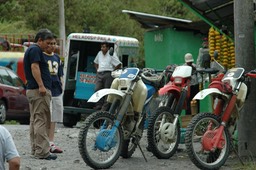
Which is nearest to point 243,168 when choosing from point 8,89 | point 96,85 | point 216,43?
point 216,43

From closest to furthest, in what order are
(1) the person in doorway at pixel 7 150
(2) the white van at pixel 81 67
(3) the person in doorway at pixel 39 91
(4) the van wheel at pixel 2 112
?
1. (1) the person in doorway at pixel 7 150
2. (3) the person in doorway at pixel 39 91
3. (2) the white van at pixel 81 67
4. (4) the van wheel at pixel 2 112

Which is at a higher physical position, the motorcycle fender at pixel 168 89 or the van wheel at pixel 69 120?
the motorcycle fender at pixel 168 89

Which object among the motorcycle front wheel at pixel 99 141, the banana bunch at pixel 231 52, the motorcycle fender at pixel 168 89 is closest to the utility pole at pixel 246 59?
the motorcycle fender at pixel 168 89

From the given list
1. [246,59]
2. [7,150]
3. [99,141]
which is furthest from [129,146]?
[7,150]

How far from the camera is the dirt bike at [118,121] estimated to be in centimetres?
1001

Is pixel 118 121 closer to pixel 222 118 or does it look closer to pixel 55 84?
pixel 222 118

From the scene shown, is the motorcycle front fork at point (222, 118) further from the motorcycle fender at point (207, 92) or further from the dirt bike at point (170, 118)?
the dirt bike at point (170, 118)

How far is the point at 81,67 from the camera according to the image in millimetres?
19891

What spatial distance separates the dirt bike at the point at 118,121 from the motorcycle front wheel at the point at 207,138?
36.1 inches

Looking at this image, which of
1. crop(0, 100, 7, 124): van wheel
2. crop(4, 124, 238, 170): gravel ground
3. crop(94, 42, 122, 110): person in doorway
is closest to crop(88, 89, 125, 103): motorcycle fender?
crop(4, 124, 238, 170): gravel ground

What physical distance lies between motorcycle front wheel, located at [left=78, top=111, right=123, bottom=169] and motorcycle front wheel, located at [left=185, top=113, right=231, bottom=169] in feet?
3.02

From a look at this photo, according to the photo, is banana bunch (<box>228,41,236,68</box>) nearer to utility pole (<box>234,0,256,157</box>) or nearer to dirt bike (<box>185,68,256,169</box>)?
utility pole (<box>234,0,256,157</box>)

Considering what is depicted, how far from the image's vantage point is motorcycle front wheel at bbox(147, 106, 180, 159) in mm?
11008

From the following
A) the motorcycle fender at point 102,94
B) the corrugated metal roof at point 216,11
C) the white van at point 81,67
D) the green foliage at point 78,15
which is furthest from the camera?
the green foliage at point 78,15
